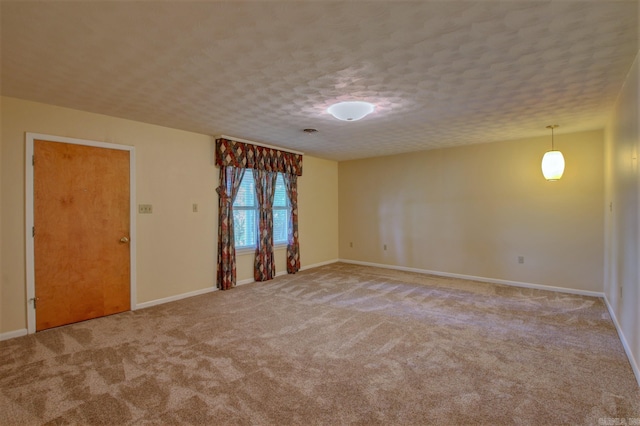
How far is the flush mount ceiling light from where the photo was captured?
318 centimetres

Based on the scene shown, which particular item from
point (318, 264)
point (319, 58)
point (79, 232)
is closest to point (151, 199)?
point (79, 232)

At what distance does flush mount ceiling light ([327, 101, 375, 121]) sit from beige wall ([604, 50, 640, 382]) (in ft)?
6.70

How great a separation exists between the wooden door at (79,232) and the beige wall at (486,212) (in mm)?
4511

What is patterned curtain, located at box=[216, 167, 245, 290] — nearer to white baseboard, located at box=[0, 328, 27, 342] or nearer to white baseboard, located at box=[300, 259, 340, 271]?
white baseboard, located at box=[300, 259, 340, 271]

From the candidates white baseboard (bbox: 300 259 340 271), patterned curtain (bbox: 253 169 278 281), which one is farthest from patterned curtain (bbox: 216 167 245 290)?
white baseboard (bbox: 300 259 340 271)

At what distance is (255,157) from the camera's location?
527cm

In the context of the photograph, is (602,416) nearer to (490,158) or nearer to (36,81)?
(490,158)

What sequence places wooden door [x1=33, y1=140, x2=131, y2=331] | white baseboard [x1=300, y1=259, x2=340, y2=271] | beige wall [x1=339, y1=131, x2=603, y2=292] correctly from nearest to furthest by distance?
1. wooden door [x1=33, y1=140, x2=131, y2=331]
2. beige wall [x1=339, y1=131, x2=603, y2=292]
3. white baseboard [x1=300, y1=259, x2=340, y2=271]

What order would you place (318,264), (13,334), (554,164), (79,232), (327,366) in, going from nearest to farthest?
(327,366) < (13,334) < (79,232) < (554,164) < (318,264)

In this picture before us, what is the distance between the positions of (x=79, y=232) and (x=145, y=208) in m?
0.74

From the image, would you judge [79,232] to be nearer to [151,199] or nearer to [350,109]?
[151,199]

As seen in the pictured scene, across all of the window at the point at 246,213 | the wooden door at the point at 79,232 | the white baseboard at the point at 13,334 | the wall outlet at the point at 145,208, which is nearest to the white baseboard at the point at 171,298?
the wooden door at the point at 79,232

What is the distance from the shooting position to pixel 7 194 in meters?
3.09

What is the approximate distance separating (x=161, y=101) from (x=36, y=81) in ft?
3.10
